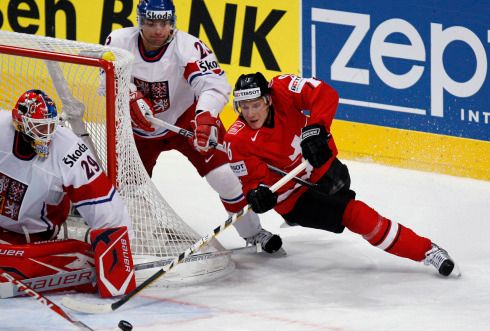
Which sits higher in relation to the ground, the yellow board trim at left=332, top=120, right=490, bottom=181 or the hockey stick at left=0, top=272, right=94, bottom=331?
the yellow board trim at left=332, top=120, right=490, bottom=181

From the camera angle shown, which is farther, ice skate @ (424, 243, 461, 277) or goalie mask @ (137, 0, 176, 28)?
goalie mask @ (137, 0, 176, 28)

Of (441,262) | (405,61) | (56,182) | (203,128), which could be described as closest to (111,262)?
(56,182)

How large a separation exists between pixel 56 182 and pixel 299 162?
3.52ft

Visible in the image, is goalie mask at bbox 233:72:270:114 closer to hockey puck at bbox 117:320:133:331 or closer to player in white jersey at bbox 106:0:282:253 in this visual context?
player in white jersey at bbox 106:0:282:253

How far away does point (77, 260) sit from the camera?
16.2ft

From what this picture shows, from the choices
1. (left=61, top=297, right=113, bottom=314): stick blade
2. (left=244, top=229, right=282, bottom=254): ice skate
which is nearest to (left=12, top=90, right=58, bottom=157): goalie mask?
(left=61, top=297, right=113, bottom=314): stick blade

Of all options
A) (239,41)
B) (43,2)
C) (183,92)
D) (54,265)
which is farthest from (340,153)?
(54,265)

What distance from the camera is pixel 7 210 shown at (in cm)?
496

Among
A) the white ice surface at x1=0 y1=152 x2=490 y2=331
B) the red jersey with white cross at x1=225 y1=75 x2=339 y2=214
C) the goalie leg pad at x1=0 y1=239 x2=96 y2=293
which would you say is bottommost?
the white ice surface at x1=0 y1=152 x2=490 y2=331

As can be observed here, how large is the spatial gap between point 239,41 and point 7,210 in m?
2.45

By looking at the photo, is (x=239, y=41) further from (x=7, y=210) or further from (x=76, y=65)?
(x=7, y=210)

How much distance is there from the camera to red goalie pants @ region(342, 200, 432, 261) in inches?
206

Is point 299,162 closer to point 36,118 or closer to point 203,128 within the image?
point 203,128

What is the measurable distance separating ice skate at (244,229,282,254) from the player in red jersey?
0.93 ft
